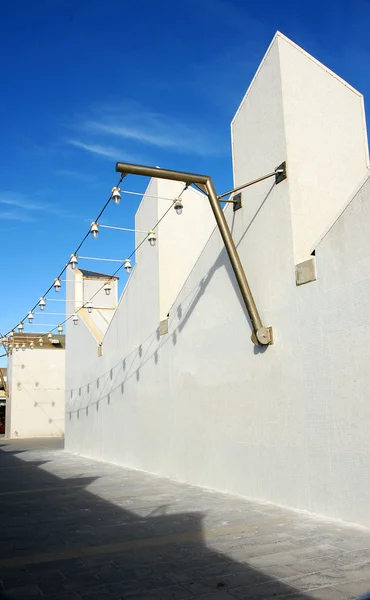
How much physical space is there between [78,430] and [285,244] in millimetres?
14989

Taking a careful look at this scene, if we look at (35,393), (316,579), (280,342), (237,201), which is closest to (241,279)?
(280,342)

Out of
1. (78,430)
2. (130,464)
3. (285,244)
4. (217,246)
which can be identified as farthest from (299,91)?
(78,430)

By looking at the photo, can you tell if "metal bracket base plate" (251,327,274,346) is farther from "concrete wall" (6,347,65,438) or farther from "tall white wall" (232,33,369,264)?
"concrete wall" (6,347,65,438)

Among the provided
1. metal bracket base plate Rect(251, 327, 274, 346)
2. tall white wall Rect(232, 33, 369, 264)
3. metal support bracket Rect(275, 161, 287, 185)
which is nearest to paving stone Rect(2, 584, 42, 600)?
metal bracket base plate Rect(251, 327, 274, 346)

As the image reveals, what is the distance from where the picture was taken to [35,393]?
30406 millimetres

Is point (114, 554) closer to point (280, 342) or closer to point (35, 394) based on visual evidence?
point (280, 342)

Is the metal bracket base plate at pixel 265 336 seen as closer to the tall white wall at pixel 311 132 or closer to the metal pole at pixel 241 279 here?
the metal pole at pixel 241 279

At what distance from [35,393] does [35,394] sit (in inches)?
2.2

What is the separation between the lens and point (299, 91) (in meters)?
8.21

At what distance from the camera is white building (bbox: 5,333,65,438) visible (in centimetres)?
2983

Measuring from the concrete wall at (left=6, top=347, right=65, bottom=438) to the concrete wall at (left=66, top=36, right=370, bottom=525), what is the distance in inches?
755

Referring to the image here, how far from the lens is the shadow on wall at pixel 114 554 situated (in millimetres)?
4543

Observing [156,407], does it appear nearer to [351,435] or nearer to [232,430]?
[232,430]

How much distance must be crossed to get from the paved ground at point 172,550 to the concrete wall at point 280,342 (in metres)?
0.68
